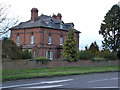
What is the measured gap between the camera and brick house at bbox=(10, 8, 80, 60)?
52906 millimetres

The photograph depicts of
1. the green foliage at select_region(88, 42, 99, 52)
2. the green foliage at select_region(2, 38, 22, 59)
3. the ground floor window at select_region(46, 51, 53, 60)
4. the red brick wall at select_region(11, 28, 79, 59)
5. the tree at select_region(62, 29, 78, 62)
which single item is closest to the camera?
the green foliage at select_region(2, 38, 22, 59)

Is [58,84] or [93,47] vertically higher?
[93,47]

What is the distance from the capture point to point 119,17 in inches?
2440

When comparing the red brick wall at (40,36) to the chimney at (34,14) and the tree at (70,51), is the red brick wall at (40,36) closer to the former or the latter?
the chimney at (34,14)

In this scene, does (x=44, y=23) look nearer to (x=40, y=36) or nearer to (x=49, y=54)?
(x=40, y=36)

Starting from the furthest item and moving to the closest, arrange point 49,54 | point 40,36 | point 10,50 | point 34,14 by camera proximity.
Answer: point 34,14
point 49,54
point 40,36
point 10,50

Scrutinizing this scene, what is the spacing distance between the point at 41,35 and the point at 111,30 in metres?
19.3

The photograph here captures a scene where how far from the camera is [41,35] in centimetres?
5291

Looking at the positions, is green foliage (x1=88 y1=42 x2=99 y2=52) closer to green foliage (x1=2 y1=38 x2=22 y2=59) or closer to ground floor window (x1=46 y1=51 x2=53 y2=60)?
ground floor window (x1=46 y1=51 x2=53 y2=60)

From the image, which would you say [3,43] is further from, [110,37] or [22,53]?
[110,37]

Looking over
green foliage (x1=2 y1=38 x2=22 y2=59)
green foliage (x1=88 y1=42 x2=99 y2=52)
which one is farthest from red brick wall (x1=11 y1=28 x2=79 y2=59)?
green foliage (x1=2 y1=38 x2=22 y2=59)

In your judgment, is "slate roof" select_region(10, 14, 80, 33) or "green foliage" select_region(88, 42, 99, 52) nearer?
"slate roof" select_region(10, 14, 80, 33)

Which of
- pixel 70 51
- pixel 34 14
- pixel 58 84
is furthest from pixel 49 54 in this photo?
pixel 58 84

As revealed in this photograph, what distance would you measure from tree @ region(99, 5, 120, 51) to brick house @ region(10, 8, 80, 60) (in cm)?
1075
